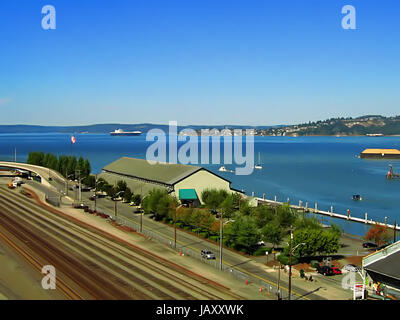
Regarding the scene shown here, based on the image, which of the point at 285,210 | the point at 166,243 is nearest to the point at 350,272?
the point at 285,210

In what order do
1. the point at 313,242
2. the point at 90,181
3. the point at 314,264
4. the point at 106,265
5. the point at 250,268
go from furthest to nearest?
the point at 90,181
the point at 313,242
the point at 314,264
the point at 250,268
the point at 106,265

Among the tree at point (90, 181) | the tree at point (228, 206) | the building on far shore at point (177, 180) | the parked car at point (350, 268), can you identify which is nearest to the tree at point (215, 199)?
the tree at point (228, 206)

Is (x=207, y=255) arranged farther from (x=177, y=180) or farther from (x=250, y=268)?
(x=177, y=180)

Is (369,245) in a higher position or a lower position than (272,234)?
lower

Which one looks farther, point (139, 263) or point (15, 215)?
point (15, 215)

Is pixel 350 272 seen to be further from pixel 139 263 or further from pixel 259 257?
pixel 139 263

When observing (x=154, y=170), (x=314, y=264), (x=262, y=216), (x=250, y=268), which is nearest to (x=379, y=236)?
(x=262, y=216)
